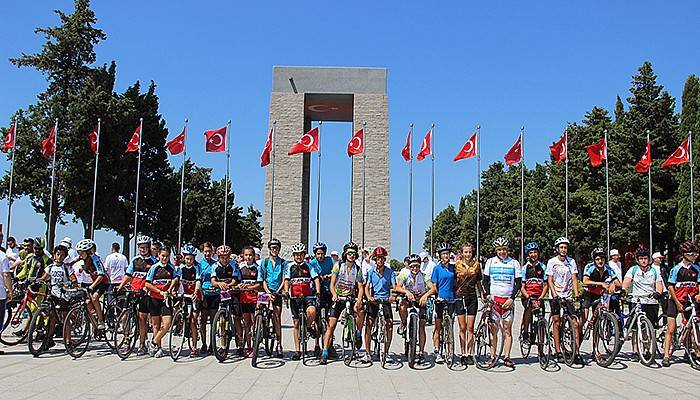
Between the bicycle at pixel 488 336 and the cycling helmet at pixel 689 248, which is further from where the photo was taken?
the cycling helmet at pixel 689 248

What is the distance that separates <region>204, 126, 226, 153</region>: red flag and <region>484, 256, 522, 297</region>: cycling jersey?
20.1m

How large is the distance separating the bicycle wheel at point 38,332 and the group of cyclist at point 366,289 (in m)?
0.09

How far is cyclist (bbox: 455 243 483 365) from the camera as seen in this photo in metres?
10.8

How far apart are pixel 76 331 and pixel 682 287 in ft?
31.1

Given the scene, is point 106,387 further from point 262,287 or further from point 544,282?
point 544,282

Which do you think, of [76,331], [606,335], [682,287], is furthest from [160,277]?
[682,287]

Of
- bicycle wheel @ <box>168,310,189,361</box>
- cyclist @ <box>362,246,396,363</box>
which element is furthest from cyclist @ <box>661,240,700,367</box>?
bicycle wheel @ <box>168,310,189,361</box>

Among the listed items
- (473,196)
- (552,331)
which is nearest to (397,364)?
(552,331)

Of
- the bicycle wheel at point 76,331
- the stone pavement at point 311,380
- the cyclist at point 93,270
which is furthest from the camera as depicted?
the cyclist at point 93,270

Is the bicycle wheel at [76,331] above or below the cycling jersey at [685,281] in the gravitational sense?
below

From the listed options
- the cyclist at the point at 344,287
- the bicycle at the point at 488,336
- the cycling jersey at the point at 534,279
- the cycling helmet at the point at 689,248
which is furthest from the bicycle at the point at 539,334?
the cyclist at the point at 344,287

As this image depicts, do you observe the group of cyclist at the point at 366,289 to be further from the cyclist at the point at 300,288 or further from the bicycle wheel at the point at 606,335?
the bicycle wheel at the point at 606,335

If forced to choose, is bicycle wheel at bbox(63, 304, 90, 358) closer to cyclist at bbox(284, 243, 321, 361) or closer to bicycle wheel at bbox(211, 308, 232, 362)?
bicycle wheel at bbox(211, 308, 232, 362)

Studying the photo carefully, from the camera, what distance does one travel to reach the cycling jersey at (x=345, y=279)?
1103cm
